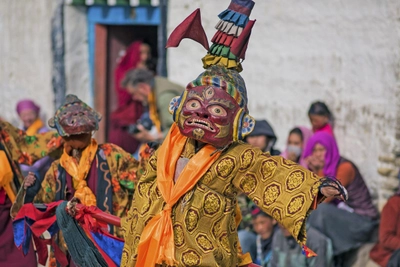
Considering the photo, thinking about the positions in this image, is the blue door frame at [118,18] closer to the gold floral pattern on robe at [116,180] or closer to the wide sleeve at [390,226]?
the wide sleeve at [390,226]

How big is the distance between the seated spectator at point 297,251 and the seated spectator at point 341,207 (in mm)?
309

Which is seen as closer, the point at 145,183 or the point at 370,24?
the point at 145,183

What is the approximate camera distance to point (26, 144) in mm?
7824

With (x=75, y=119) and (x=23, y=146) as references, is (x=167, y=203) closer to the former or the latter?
(x=75, y=119)

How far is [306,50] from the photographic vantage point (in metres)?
9.48

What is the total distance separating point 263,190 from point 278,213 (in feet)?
0.52

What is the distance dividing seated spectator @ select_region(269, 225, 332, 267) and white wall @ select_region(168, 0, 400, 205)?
3.74 feet

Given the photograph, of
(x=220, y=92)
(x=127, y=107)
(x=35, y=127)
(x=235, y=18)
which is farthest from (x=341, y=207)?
→ (x=35, y=127)

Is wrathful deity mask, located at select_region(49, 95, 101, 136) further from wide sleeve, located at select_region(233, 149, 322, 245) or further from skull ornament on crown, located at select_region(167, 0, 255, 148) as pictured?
wide sleeve, located at select_region(233, 149, 322, 245)

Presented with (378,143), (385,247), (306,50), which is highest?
(306,50)

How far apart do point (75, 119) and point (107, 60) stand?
529 cm

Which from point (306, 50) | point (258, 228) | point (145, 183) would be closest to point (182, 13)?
point (306, 50)

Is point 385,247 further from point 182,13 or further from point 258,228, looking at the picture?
point 182,13

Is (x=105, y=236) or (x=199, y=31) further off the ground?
(x=199, y=31)
